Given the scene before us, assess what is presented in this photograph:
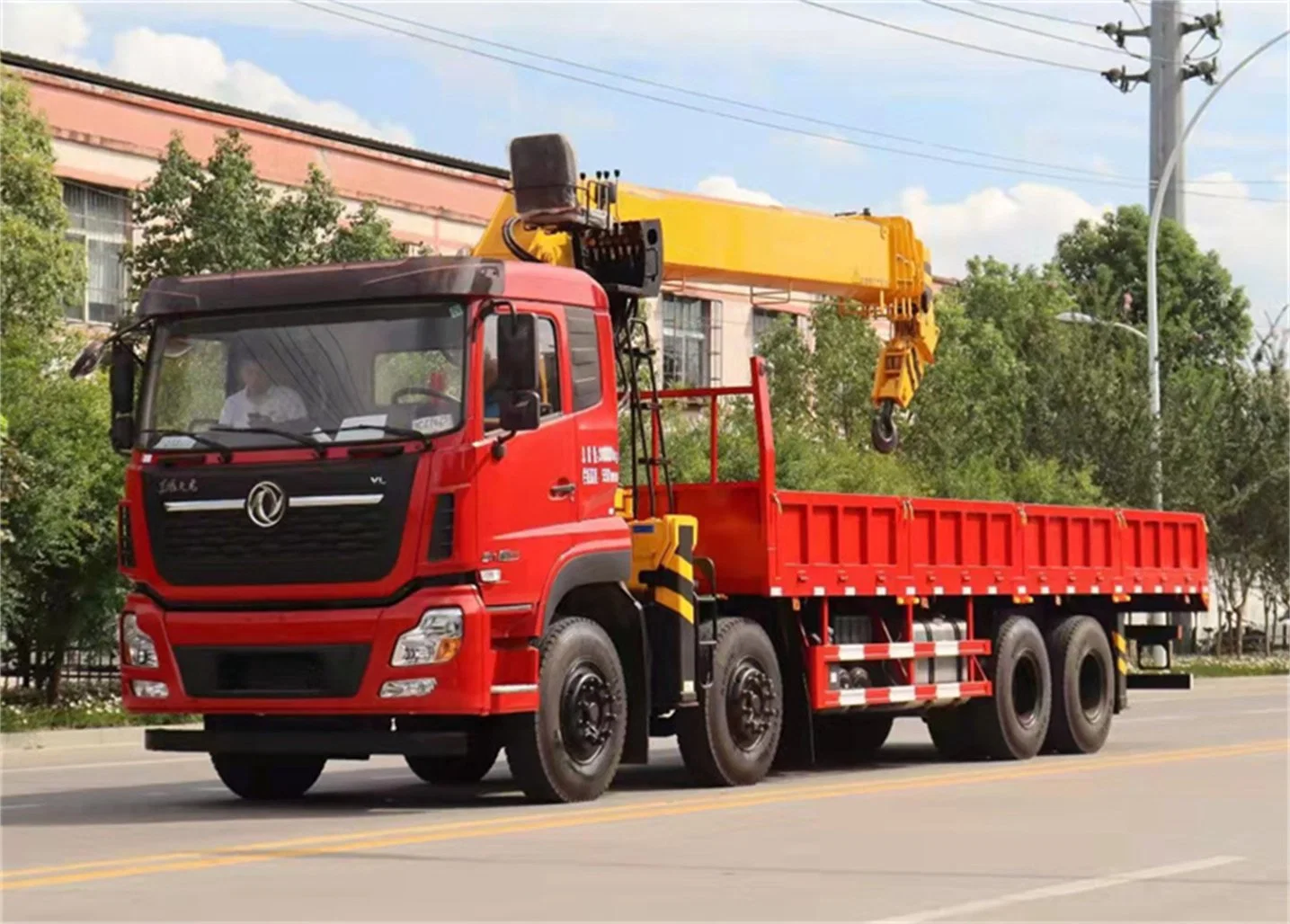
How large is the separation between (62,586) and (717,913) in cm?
1978

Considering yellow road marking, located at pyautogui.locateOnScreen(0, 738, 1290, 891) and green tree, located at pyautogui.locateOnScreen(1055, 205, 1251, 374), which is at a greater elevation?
green tree, located at pyautogui.locateOnScreen(1055, 205, 1251, 374)

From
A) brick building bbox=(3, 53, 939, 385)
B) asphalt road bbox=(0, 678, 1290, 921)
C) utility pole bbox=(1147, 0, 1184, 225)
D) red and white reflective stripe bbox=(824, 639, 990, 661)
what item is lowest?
asphalt road bbox=(0, 678, 1290, 921)

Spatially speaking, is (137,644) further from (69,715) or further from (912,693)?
(69,715)

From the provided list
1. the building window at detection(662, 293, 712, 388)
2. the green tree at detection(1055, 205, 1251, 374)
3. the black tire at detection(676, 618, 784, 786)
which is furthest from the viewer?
the green tree at detection(1055, 205, 1251, 374)

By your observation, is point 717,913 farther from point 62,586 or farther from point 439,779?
point 62,586

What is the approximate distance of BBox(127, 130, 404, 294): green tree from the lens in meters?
35.9

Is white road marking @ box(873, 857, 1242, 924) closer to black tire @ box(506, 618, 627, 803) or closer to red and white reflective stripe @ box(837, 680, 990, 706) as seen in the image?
black tire @ box(506, 618, 627, 803)

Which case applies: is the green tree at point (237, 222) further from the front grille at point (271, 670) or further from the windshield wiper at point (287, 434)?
the front grille at point (271, 670)

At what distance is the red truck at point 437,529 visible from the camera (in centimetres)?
1538

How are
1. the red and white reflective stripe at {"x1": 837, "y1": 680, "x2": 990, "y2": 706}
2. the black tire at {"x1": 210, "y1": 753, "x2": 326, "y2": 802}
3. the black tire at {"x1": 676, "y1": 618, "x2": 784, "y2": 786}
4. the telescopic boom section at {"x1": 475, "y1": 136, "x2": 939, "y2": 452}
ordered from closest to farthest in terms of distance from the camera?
the black tire at {"x1": 210, "y1": 753, "x2": 326, "y2": 802} → the black tire at {"x1": 676, "y1": 618, "x2": 784, "y2": 786} → the telescopic boom section at {"x1": 475, "y1": 136, "x2": 939, "y2": 452} → the red and white reflective stripe at {"x1": 837, "y1": 680, "x2": 990, "y2": 706}

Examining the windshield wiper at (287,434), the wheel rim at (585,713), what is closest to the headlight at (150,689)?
the windshield wiper at (287,434)

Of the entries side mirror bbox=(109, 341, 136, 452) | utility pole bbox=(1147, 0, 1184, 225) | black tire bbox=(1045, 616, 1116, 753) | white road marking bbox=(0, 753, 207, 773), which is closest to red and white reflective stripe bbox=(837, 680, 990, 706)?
black tire bbox=(1045, 616, 1116, 753)

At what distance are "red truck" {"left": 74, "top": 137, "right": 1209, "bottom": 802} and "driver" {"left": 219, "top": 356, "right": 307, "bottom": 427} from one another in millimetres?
19

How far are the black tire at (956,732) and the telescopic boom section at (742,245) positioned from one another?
2.25 m
